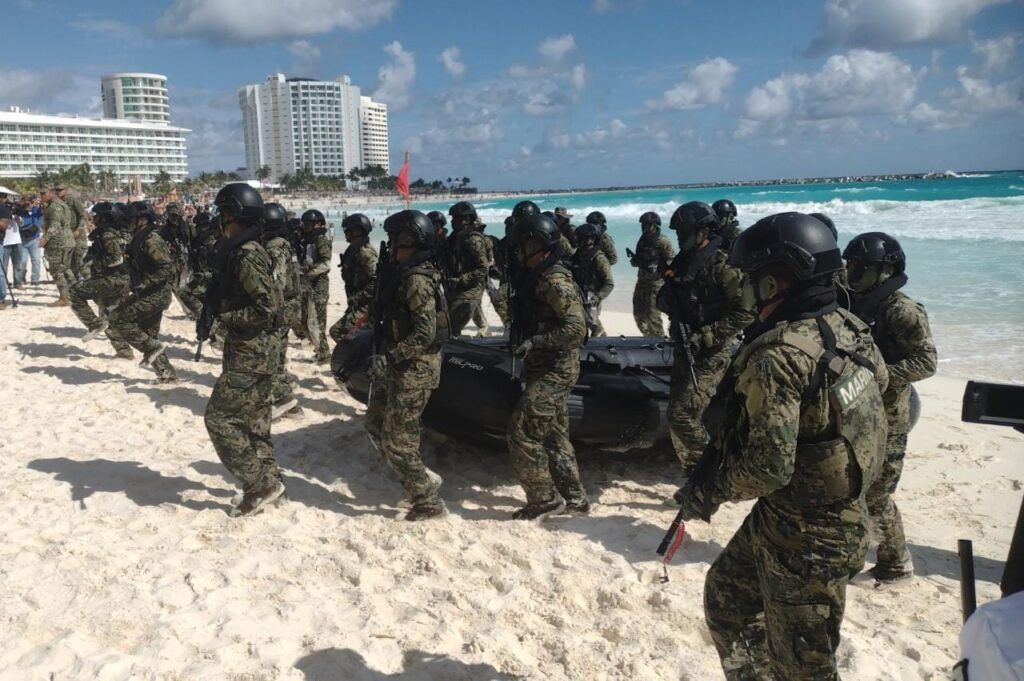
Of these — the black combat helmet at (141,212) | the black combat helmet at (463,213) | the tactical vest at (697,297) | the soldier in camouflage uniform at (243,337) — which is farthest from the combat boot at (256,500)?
the black combat helmet at (141,212)

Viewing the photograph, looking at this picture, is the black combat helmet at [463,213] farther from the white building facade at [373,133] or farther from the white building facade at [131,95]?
the white building facade at [373,133]

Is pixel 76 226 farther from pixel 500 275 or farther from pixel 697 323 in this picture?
pixel 697 323

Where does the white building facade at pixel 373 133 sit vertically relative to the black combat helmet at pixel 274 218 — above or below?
above

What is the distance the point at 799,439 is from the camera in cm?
218

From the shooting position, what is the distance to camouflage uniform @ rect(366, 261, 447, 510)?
13.6ft

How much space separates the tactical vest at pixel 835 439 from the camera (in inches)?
81.7

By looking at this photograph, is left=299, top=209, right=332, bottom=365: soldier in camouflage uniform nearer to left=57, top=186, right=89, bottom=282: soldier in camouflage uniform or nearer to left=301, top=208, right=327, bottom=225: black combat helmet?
left=301, top=208, right=327, bottom=225: black combat helmet

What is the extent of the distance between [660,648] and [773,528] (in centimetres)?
115

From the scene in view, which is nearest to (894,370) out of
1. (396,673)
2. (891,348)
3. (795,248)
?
(891,348)

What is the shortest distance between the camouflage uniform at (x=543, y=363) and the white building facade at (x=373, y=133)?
6468 inches

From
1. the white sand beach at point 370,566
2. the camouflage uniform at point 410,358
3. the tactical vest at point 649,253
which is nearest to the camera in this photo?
the white sand beach at point 370,566

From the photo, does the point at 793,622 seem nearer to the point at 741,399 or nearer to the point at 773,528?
the point at 773,528

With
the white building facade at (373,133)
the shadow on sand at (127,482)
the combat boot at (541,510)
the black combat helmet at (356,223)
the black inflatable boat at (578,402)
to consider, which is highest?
the white building facade at (373,133)

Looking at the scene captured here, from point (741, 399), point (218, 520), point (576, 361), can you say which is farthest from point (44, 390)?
point (741, 399)
